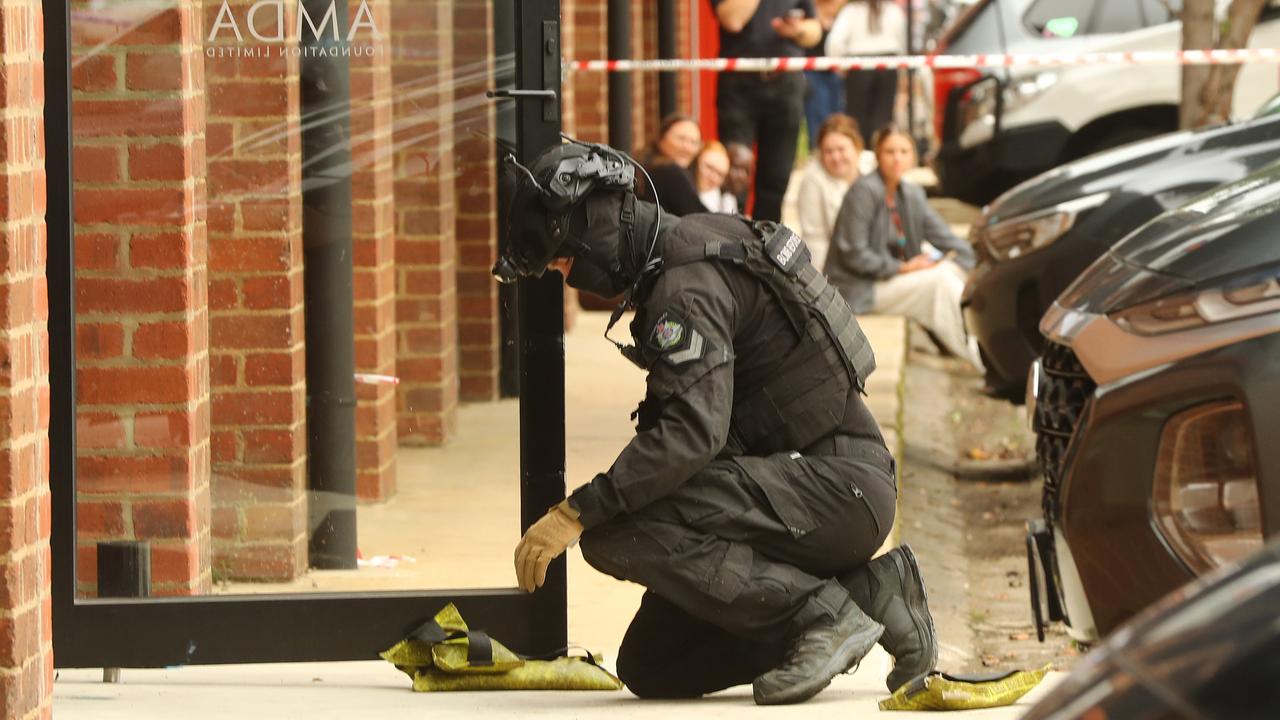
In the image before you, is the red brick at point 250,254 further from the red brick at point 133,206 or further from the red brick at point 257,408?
the red brick at point 257,408

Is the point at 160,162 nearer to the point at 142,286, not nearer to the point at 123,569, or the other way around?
the point at 142,286

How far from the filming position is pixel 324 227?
5.15 meters

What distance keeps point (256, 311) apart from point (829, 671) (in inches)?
67.8

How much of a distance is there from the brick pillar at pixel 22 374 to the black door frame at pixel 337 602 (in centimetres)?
70

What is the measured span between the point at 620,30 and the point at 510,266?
6531 mm

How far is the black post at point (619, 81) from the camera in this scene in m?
10.4

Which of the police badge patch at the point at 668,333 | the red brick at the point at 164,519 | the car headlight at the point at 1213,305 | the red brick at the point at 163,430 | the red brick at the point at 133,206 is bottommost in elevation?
the red brick at the point at 164,519

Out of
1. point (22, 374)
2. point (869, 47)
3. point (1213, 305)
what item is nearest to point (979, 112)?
point (869, 47)

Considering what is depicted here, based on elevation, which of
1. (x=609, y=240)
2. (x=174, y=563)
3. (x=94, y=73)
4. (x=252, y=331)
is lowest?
(x=174, y=563)

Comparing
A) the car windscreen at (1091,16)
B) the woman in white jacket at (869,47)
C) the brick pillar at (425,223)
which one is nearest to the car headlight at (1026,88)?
the car windscreen at (1091,16)

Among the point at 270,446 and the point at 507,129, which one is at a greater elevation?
the point at 507,129

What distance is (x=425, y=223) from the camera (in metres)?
5.92

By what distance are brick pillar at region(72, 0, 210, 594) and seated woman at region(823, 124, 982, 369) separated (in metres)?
5.03

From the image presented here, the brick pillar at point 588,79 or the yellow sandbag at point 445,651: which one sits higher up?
the brick pillar at point 588,79
